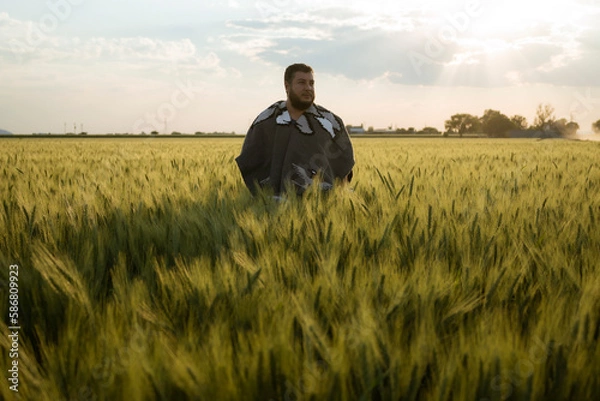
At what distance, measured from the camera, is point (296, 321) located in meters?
1.07

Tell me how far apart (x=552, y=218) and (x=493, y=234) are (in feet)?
1.82

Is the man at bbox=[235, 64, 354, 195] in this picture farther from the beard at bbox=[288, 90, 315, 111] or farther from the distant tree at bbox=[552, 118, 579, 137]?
the distant tree at bbox=[552, 118, 579, 137]

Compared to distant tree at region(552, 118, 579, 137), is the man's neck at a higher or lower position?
lower

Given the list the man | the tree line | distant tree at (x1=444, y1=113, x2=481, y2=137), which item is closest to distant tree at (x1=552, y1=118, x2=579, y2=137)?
the tree line

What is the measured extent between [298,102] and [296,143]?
0.31 metres

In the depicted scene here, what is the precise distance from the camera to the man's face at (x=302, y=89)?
3.57 meters

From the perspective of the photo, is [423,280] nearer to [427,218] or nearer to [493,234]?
[493,234]

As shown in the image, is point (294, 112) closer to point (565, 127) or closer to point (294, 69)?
point (294, 69)

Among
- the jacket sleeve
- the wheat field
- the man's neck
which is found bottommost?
the wheat field

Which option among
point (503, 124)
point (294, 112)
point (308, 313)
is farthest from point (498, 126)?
point (308, 313)

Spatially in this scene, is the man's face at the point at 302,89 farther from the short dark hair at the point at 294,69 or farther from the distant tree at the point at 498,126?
the distant tree at the point at 498,126

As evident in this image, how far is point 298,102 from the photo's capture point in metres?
3.64

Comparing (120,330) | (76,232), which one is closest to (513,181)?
(76,232)

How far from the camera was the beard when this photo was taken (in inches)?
142
